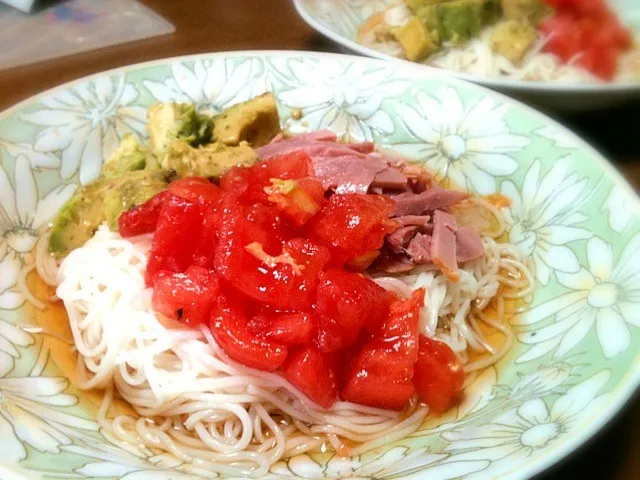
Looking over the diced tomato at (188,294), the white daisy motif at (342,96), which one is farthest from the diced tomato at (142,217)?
the white daisy motif at (342,96)

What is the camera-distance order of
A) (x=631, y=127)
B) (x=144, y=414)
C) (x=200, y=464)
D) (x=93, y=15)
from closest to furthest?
1. (x=200, y=464)
2. (x=144, y=414)
3. (x=631, y=127)
4. (x=93, y=15)

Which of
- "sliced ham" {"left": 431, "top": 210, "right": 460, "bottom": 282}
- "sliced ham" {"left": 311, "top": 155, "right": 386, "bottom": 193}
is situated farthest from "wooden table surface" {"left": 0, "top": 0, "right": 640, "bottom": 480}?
"sliced ham" {"left": 311, "top": 155, "right": 386, "bottom": 193}

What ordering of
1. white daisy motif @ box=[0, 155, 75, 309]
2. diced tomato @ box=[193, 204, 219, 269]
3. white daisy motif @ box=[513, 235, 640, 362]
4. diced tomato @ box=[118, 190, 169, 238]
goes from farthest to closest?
white daisy motif @ box=[0, 155, 75, 309] < diced tomato @ box=[118, 190, 169, 238] < diced tomato @ box=[193, 204, 219, 269] < white daisy motif @ box=[513, 235, 640, 362]

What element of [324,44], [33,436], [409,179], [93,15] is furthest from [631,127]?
A: [93,15]

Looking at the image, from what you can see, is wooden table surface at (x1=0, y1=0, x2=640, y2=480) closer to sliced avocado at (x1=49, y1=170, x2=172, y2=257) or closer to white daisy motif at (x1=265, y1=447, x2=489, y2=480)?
sliced avocado at (x1=49, y1=170, x2=172, y2=257)

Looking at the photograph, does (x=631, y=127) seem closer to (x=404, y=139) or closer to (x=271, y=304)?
(x=404, y=139)

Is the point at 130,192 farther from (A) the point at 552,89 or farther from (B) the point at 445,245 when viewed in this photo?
(A) the point at 552,89

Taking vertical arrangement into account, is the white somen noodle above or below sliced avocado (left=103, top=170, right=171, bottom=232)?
below

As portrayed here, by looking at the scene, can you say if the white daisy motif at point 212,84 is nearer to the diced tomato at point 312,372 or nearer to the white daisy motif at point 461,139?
the white daisy motif at point 461,139
